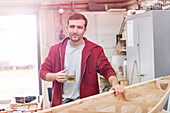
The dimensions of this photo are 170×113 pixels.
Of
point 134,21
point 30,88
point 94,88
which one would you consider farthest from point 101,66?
point 30,88

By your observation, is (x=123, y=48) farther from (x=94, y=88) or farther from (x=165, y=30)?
(x=94, y=88)

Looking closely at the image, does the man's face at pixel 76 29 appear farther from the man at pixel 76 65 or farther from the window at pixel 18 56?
the window at pixel 18 56

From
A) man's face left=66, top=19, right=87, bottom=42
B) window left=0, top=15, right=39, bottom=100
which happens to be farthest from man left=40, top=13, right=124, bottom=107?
window left=0, top=15, right=39, bottom=100

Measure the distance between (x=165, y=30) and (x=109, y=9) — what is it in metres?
2.40

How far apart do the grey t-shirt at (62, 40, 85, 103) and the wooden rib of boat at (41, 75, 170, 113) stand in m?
0.52

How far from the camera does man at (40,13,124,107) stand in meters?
2.59

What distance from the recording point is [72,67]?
104 inches

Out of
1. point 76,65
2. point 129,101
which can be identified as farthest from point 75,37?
point 129,101

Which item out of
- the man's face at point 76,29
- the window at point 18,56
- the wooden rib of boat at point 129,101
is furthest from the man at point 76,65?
the window at point 18,56

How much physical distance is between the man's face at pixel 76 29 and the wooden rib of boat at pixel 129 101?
2.46ft

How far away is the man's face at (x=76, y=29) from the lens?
2693 mm

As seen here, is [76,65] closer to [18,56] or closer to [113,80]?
[113,80]

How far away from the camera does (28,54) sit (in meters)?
9.77

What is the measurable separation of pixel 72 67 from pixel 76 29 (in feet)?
1.21
